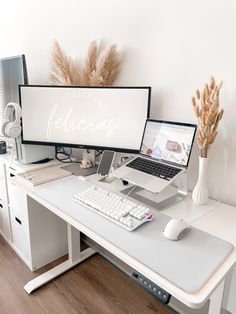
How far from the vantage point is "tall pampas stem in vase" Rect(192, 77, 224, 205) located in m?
1.09

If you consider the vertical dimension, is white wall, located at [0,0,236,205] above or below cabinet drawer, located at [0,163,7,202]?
above

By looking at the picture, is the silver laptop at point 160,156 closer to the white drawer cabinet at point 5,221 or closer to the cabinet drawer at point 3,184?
the cabinet drawer at point 3,184

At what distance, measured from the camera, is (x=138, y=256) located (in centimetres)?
85

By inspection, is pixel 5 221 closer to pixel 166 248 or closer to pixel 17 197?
pixel 17 197

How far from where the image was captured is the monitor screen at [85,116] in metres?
1.44

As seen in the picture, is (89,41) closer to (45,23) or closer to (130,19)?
(130,19)

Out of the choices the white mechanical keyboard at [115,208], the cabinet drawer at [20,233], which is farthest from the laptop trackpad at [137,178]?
the cabinet drawer at [20,233]

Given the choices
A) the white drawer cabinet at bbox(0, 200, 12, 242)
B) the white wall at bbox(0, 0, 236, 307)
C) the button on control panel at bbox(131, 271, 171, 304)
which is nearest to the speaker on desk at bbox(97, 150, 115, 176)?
the white wall at bbox(0, 0, 236, 307)

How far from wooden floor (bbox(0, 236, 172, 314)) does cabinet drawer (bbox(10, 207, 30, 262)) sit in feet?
0.34

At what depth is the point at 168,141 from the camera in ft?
4.20

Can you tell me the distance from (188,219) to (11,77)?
1.87m

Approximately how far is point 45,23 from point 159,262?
6.63 feet

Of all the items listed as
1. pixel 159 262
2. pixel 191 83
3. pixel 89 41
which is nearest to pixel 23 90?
pixel 89 41

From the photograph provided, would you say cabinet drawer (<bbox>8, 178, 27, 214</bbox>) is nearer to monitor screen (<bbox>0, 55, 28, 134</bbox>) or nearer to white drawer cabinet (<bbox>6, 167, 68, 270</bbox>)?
white drawer cabinet (<bbox>6, 167, 68, 270</bbox>)
